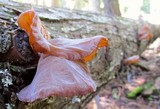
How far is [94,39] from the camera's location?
38.9 inches

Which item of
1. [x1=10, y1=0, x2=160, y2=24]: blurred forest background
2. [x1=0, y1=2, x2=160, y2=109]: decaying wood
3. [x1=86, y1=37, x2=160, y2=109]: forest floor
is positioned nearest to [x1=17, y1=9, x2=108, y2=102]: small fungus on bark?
[x1=0, y1=2, x2=160, y2=109]: decaying wood

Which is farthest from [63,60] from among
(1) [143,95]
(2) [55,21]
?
(1) [143,95]

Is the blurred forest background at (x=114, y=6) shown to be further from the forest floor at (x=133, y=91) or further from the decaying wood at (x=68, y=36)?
the forest floor at (x=133, y=91)

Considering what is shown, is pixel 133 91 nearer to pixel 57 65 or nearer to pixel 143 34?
pixel 143 34

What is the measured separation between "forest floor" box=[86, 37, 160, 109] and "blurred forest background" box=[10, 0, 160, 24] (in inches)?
35.9

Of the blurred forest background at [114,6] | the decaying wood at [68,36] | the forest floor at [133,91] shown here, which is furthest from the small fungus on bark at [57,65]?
the forest floor at [133,91]

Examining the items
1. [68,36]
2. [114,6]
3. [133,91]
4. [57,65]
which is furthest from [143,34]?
[57,65]

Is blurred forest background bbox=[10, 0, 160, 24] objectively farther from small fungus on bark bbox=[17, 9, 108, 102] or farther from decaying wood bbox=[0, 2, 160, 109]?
small fungus on bark bbox=[17, 9, 108, 102]

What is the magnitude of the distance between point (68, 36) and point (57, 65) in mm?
724

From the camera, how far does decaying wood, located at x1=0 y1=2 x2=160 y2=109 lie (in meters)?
0.99

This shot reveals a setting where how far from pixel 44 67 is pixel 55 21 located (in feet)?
2.41

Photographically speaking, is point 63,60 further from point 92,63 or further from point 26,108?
point 92,63

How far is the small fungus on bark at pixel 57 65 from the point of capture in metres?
0.81

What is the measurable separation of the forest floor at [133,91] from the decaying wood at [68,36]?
71cm
